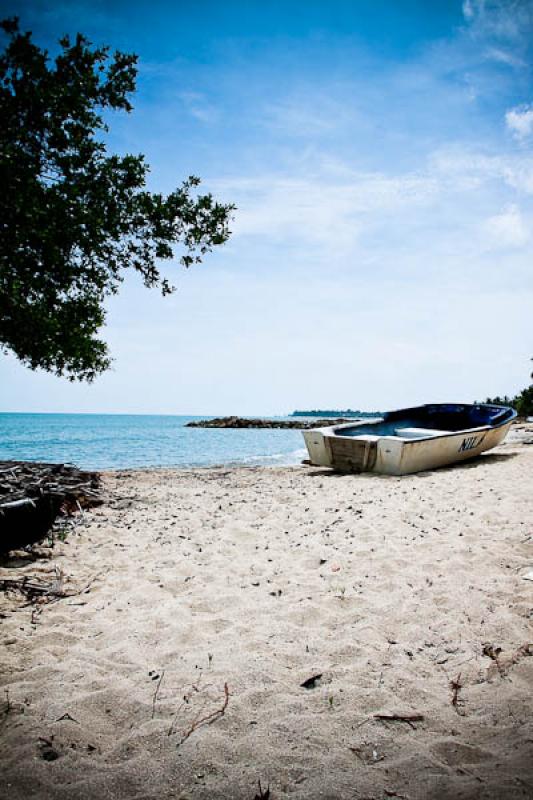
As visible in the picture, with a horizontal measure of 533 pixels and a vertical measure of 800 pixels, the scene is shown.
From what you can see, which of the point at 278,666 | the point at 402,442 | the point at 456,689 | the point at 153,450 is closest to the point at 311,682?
the point at 278,666

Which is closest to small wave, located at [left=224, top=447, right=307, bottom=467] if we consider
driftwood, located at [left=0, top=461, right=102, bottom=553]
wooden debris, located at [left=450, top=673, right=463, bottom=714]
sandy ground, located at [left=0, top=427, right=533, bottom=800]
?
driftwood, located at [left=0, top=461, right=102, bottom=553]

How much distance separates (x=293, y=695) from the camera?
2.60m

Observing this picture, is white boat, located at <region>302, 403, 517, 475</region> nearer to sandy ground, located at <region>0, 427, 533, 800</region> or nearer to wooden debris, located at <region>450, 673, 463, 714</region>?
sandy ground, located at <region>0, 427, 533, 800</region>

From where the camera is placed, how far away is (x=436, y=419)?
1524cm

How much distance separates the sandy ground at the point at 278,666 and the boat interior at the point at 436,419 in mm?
8072

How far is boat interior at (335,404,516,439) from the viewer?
1361cm

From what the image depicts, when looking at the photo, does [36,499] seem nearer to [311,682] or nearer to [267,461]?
[311,682]

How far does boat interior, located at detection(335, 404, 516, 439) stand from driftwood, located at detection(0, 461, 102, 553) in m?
8.01

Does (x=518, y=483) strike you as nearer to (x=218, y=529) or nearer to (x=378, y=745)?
(x=218, y=529)

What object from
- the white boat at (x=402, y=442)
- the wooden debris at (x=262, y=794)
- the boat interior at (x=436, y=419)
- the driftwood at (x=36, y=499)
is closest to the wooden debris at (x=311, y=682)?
the wooden debris at (x=262, y=794)

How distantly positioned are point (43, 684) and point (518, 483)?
829 centimetres

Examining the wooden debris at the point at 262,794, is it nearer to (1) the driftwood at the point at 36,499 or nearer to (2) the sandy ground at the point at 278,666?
(2) the sandy ground at the point at 278,666

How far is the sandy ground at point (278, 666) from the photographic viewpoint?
200cm

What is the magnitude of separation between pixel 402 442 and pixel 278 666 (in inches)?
320
